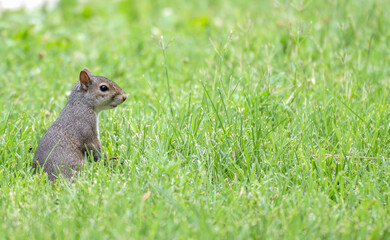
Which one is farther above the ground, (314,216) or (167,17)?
(167,17)

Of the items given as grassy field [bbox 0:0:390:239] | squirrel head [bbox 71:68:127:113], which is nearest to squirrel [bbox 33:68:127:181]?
squirrel head [bbox 71:68:127:113]

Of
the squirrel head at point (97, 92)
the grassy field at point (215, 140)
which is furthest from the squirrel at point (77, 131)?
the grassy field at point (215, 140)

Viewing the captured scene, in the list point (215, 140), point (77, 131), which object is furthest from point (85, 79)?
point (215, 140)

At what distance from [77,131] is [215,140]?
3.51 ft

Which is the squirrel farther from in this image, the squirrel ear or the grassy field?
the grassy field

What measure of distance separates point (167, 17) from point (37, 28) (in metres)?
1.95

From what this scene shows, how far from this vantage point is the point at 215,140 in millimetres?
3877

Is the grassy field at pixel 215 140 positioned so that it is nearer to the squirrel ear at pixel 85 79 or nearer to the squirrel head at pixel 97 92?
the squirrel head at pixel 97 92

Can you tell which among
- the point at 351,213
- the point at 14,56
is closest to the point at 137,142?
the point at 351,213

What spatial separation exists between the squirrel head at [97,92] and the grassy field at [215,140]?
241 millimetres

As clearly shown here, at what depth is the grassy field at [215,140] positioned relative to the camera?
288 centimetres

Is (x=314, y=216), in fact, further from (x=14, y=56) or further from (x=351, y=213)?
(x=14, y=56)

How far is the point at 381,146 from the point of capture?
12.8 feet

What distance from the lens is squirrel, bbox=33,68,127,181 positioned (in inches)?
146
